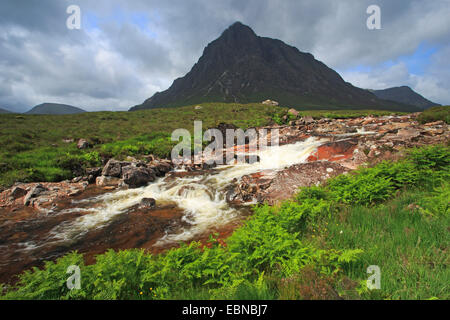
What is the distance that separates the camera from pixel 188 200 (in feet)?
36.0

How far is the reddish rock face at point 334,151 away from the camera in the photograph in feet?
40.5

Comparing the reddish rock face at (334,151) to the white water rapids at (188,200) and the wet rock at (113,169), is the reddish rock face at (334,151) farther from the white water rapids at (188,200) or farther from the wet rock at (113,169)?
the wet rock at (113,169)

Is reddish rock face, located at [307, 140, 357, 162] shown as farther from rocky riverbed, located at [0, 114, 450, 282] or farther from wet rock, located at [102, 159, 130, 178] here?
wet rock, located at [102, 159, 130, 178]

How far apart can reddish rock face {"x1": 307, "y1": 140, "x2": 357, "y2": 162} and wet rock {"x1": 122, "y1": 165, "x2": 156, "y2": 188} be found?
38.1 ft

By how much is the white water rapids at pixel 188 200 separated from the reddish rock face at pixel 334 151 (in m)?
0.94

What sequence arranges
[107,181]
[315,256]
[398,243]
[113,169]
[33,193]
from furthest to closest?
1. [113,169]
2. [107,181]
3. [33,193]
4. [398,243]
5. [315,256]

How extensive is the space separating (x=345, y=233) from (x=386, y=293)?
1.54 meters

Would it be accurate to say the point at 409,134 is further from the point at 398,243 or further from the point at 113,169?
the point at 113,169

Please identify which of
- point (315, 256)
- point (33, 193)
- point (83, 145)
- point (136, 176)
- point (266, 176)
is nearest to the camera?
point (315, 256)

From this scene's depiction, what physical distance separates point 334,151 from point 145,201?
1239cm

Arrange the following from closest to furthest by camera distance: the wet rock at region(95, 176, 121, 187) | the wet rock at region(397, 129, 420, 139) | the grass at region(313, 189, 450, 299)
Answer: the grass at region(313, 189, 450, 299), the wet rock at region(397, 129, 420, 139), the wet rock at region(95, 176, 121, 187)

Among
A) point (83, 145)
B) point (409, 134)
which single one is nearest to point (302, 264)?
point (409, 134)

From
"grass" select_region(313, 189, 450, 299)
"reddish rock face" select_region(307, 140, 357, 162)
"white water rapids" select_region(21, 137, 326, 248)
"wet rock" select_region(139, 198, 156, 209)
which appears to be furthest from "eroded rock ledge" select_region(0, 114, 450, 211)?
"grass" select_region(313, 189, 450, 299)

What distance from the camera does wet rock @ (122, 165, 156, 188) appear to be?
43.3ft
